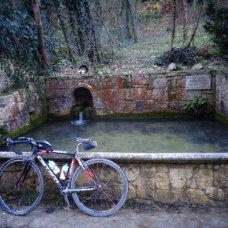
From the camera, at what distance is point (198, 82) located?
A: 6.59m

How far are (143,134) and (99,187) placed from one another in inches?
122

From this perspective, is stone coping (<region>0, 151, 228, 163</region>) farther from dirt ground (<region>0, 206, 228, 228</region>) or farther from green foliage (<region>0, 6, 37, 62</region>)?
green foliage (<region>0, 6, 37, 62</region>)

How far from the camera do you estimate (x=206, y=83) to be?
6551 mm

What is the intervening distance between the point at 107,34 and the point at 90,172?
27.3ft

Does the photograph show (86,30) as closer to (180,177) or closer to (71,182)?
(71,182)

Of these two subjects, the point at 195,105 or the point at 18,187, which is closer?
the point at 18,187

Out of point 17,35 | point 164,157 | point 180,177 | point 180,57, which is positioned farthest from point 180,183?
point 17,35

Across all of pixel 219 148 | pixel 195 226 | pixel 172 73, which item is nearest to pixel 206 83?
pixel 172 73

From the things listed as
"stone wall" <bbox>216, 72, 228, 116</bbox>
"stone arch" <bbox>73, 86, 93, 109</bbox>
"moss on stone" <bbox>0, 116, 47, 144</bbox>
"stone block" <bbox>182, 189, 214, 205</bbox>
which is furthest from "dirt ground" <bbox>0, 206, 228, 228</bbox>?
"stone arch" <bbox>73, 86, 93, 109</bbox>

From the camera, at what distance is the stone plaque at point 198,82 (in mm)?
6523

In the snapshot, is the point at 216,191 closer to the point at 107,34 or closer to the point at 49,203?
the point at 49,203

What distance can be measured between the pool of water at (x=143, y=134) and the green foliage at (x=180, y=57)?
2.29 meters

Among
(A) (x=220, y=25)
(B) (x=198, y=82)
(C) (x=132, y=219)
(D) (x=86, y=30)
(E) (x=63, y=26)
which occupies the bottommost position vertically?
(C) (x=132, y=219)

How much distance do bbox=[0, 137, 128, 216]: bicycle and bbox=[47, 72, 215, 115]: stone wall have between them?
4.42 meters
